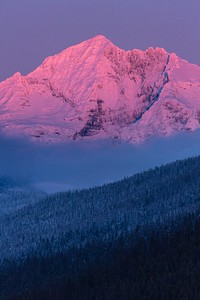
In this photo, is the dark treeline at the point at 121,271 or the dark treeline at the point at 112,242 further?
the dark treeline at the point at 112,242

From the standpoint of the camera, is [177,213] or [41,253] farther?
[41,253]

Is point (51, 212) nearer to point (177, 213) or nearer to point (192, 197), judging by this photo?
point (192, 197)

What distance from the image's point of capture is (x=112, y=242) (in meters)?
87.9

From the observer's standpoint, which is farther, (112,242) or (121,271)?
(112,242)

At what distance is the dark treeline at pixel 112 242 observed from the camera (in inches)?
2402

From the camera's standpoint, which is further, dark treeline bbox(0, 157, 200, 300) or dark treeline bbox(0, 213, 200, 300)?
dark treeline bbox(0, 157, 200, 300)

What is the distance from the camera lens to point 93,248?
89312mm

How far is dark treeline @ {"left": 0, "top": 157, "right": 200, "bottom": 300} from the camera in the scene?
200 feet

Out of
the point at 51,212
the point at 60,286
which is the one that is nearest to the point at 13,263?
the point at 60,286

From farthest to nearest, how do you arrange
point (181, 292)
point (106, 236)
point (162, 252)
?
point (106, 236) → point (162, 252) → point (181, 292)

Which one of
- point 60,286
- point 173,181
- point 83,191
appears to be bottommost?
point 60,286

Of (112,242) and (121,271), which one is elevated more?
(112,242)

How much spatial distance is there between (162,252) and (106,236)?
2647 centimetres

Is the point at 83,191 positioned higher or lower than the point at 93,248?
higher
